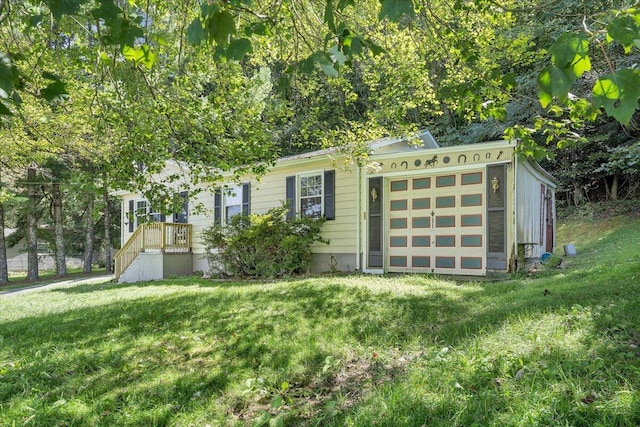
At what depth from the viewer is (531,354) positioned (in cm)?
305

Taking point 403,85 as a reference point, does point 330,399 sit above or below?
below

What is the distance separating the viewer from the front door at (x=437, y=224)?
850cm

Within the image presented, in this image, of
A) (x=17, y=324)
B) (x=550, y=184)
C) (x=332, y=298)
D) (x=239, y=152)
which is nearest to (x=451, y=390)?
(x=332, y=298)

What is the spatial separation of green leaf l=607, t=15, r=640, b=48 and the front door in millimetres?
7185

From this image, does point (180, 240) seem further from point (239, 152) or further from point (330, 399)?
point (330, 399)

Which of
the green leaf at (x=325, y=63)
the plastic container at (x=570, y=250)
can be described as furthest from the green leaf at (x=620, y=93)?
the plastic container at (x=570, y=250)

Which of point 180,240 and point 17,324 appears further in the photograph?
point 180,240

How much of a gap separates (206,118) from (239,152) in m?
0.66

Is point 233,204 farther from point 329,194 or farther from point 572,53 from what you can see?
point 572,53

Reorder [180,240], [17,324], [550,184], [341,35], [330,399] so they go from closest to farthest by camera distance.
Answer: [341,35] < [330,399] < [17,324] < [550,184] < [180,240]

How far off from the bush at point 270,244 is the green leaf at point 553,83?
8221mm

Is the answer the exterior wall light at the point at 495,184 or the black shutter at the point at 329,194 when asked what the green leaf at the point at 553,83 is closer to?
the exterior wall light at the point at 495,184

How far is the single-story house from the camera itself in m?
8.11

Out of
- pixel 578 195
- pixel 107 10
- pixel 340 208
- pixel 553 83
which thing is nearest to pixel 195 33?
pixel 107 10
